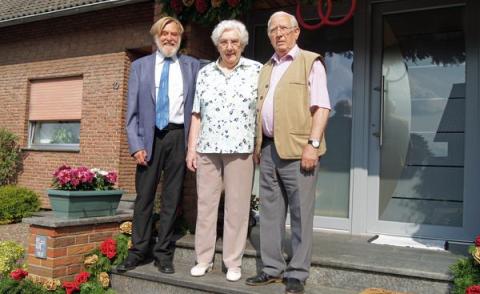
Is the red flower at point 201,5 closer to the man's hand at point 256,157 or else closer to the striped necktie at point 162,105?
the striped necktie at point 162,105

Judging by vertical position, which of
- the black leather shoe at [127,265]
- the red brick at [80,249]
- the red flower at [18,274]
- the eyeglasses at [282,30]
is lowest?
the red flower at [18,274]

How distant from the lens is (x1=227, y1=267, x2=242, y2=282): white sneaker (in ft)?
10.1

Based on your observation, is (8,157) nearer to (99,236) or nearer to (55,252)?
(99,236)

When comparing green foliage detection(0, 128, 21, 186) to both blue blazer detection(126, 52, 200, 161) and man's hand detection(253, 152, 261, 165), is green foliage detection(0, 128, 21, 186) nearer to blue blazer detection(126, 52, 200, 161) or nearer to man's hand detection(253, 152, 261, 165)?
blue blazer detection(126, 52, 200, 161)

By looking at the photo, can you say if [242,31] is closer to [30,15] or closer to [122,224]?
[122,224]

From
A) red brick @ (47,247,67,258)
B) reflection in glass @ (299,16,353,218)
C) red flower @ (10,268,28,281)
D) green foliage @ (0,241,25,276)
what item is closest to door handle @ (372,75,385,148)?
reflection in glass @ (299,16,353,218)

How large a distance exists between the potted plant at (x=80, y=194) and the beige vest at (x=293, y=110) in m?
1.68

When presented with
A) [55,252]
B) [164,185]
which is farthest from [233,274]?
[55,252]

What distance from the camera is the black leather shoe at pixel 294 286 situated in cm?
280

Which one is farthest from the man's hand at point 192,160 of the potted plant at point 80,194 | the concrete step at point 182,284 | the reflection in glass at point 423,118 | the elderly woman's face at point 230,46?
the reflection in glass at point 423,118

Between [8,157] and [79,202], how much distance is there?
19.0 feet

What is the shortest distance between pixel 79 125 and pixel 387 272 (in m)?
6.79

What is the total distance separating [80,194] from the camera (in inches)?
137

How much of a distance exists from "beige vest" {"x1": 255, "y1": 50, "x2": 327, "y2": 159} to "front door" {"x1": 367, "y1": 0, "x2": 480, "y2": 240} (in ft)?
5.65
